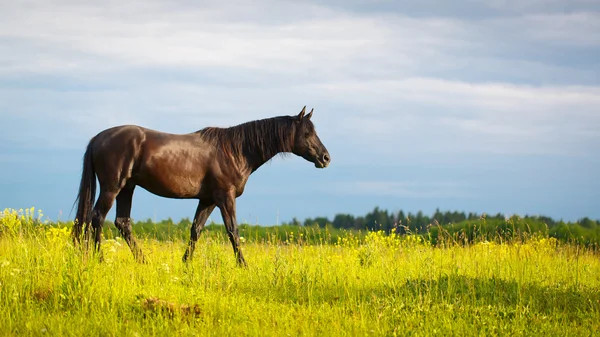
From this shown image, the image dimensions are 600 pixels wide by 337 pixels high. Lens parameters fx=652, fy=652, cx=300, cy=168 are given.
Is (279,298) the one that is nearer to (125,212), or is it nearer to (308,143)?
(308,143)

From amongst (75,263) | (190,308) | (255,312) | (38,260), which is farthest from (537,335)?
(38,260)

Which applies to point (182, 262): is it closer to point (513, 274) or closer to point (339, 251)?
point (339, 251)

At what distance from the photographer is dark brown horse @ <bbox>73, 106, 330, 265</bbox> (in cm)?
1191

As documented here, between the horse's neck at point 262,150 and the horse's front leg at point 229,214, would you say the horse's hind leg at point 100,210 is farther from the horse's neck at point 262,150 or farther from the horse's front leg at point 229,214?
the horse's neck at point 262,150

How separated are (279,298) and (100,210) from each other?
4200mm

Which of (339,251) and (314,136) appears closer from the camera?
(314,136)

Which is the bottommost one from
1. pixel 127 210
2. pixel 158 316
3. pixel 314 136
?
pixel 158 316

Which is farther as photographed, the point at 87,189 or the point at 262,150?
the point at 262,150

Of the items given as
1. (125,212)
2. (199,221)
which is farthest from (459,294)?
(125,212)

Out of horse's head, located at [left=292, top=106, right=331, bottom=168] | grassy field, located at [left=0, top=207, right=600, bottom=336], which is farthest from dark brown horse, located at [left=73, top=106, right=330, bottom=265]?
grassy field, located at [left=0, top=207, right=600, bottom=336]

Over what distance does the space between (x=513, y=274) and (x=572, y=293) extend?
1447 mm

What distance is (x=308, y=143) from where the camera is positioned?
13.2 meters

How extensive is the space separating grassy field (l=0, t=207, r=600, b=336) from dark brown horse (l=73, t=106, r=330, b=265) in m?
0.77

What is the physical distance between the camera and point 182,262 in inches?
460
